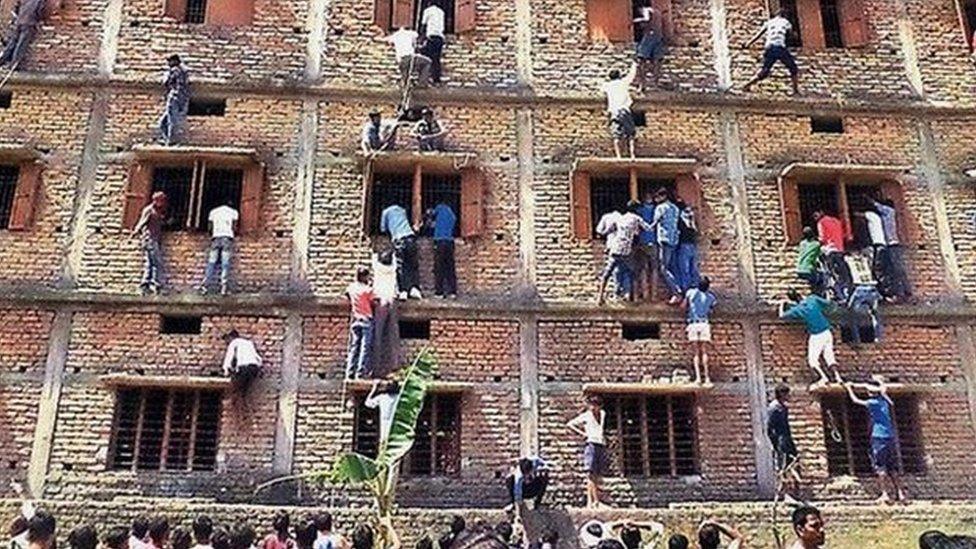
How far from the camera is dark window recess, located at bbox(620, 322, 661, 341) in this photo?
14117 mm

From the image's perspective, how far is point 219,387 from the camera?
1337 centimetres

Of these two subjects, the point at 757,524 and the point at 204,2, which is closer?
the point at 757,524

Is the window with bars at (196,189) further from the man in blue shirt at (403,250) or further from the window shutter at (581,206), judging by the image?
the window shutter at (581,206)

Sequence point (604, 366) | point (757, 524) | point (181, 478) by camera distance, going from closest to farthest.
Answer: point (757, 524) < point (181, 478) < point (604, 366)

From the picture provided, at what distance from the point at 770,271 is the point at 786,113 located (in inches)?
106

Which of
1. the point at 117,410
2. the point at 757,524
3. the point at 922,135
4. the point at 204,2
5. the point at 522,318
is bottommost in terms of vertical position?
the point at 757,524

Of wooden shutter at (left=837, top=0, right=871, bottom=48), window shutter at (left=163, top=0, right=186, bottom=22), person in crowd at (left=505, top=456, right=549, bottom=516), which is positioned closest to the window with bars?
window shutter at (left=163, top=0, right=186, bottom=22)

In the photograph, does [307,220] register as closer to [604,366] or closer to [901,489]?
[604,366]

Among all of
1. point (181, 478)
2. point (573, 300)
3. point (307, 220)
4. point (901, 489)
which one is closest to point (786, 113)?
point (573, 300)

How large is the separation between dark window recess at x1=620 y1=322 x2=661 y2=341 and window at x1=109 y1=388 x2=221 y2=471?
5.60 meters

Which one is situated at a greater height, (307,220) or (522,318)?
(307,220)

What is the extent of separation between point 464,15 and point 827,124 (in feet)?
19.4

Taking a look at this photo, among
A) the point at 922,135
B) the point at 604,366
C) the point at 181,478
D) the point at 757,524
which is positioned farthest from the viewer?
the point at 922,135

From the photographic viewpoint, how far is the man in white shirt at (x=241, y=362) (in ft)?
43.2
